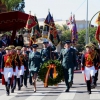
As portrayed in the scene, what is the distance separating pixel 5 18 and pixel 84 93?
10.5 m

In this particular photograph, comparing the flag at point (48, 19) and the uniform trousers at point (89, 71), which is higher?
the flag at point (48, 19)

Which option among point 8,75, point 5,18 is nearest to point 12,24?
point 5,18

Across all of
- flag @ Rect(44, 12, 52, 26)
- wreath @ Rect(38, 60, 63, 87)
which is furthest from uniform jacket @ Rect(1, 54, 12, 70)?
flag @ Rect(44, 12, 52, 26)

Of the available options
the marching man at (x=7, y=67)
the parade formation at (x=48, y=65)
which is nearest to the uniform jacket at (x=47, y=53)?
the parade formation at (x=48, y=65)

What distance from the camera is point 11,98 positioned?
536 inches

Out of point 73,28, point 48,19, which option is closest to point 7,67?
point 48,19

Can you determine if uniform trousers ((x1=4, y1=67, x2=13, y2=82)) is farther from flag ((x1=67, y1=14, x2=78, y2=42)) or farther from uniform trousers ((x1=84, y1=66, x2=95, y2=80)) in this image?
flag ((x1=67, y1=14, x2=78, y2=42))

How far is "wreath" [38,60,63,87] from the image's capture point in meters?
16.2

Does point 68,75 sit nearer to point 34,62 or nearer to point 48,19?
point 34,62

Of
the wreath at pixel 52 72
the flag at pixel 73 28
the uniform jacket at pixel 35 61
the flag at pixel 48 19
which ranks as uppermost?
the flag at pixel 48 19

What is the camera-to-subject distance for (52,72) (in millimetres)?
16297

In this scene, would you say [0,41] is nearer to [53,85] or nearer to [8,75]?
[53,85]

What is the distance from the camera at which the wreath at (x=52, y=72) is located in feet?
53.2

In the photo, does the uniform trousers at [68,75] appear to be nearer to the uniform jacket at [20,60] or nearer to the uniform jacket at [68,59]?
the uniform jacket at [68,59]
